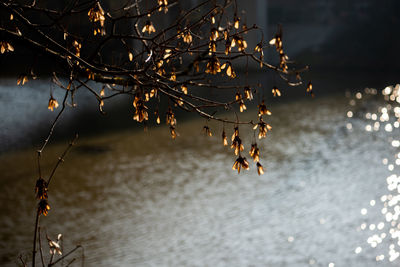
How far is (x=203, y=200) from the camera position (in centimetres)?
790

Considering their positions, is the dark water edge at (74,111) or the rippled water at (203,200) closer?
the rippled water at (203,200)

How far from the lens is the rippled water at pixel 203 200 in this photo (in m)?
6.32

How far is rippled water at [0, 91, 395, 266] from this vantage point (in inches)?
249

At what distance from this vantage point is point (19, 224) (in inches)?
282

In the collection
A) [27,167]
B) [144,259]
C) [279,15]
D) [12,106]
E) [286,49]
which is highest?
[279,15]

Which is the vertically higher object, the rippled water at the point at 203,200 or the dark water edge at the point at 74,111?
the dark water edge at the point at 74,111

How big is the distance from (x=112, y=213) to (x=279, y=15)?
22423 millimetres

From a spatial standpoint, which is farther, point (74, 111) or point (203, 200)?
point (74, 111)

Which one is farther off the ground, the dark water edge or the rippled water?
the dark water edge

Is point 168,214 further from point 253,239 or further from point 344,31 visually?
point 344,31

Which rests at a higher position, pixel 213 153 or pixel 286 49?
pixel 286 49

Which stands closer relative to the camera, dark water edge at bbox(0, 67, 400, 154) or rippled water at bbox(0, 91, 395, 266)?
rippled water at bbox(0, 91, 395, 266)

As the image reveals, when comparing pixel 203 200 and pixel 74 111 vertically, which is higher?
pixel 74 111

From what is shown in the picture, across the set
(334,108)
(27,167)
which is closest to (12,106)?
(27,167)
